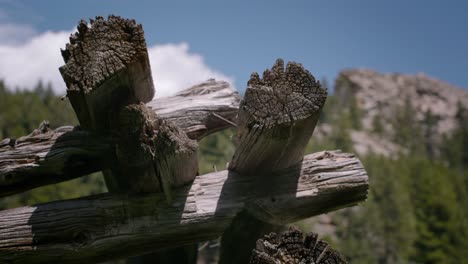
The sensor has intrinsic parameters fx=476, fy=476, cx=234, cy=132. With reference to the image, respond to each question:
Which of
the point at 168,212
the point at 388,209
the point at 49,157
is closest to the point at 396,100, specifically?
the point at 388,209

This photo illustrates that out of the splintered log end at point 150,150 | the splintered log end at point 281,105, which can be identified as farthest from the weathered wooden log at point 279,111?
the splintered log end at point 150,150

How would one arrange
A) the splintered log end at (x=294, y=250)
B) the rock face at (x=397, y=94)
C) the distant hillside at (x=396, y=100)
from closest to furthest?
the splintered log end at (x=294, y=250) < the distant hillside at (x=396, y=100) < the rock face at (x=397, y=94)

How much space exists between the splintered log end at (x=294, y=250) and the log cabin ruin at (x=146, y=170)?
2.27 ft

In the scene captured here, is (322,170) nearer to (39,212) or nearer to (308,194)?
(308,194)

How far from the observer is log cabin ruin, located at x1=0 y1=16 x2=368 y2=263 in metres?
3.03

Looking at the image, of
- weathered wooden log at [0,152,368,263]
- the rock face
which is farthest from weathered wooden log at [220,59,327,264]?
the rock face

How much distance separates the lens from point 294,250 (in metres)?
2.64

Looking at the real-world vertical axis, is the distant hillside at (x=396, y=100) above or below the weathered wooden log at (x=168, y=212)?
above

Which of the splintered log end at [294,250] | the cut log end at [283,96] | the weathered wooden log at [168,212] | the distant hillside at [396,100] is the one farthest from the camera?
the distant hillside at [396,100]

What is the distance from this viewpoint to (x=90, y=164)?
3.68 metres

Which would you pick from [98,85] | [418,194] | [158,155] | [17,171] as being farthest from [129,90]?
[418,194]

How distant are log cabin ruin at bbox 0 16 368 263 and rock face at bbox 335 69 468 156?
102563mm

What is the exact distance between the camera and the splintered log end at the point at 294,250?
8.50 feet

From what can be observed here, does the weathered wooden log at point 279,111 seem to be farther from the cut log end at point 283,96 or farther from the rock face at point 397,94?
the rock face at point 397,94
